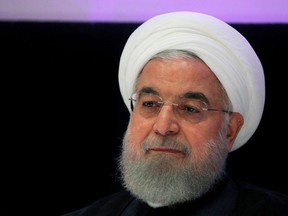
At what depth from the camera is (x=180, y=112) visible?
221 centimetres

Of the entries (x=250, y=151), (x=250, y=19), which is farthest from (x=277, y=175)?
(x=250, y=19)

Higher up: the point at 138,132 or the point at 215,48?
the point at 215,48

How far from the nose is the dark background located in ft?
1.98

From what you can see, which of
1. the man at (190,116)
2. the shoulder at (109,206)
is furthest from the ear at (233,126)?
the shoulder at (109,206)

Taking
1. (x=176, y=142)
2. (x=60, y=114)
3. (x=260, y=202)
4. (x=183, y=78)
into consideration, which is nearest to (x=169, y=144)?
(x=176, y=142)

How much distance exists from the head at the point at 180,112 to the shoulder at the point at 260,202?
135 millimetres

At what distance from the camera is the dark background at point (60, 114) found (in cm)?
275

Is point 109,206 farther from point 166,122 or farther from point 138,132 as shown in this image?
point 166,122

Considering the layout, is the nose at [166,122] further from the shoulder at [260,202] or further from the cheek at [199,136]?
the shoulder at [260,202]

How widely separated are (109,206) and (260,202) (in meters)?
0.69

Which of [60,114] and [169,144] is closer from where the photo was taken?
[169,144]

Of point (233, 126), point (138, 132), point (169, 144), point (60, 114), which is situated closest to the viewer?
point (169, 144)

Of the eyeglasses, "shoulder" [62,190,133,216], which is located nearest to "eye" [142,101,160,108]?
the eyeglasses

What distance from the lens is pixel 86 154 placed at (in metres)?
2.78
